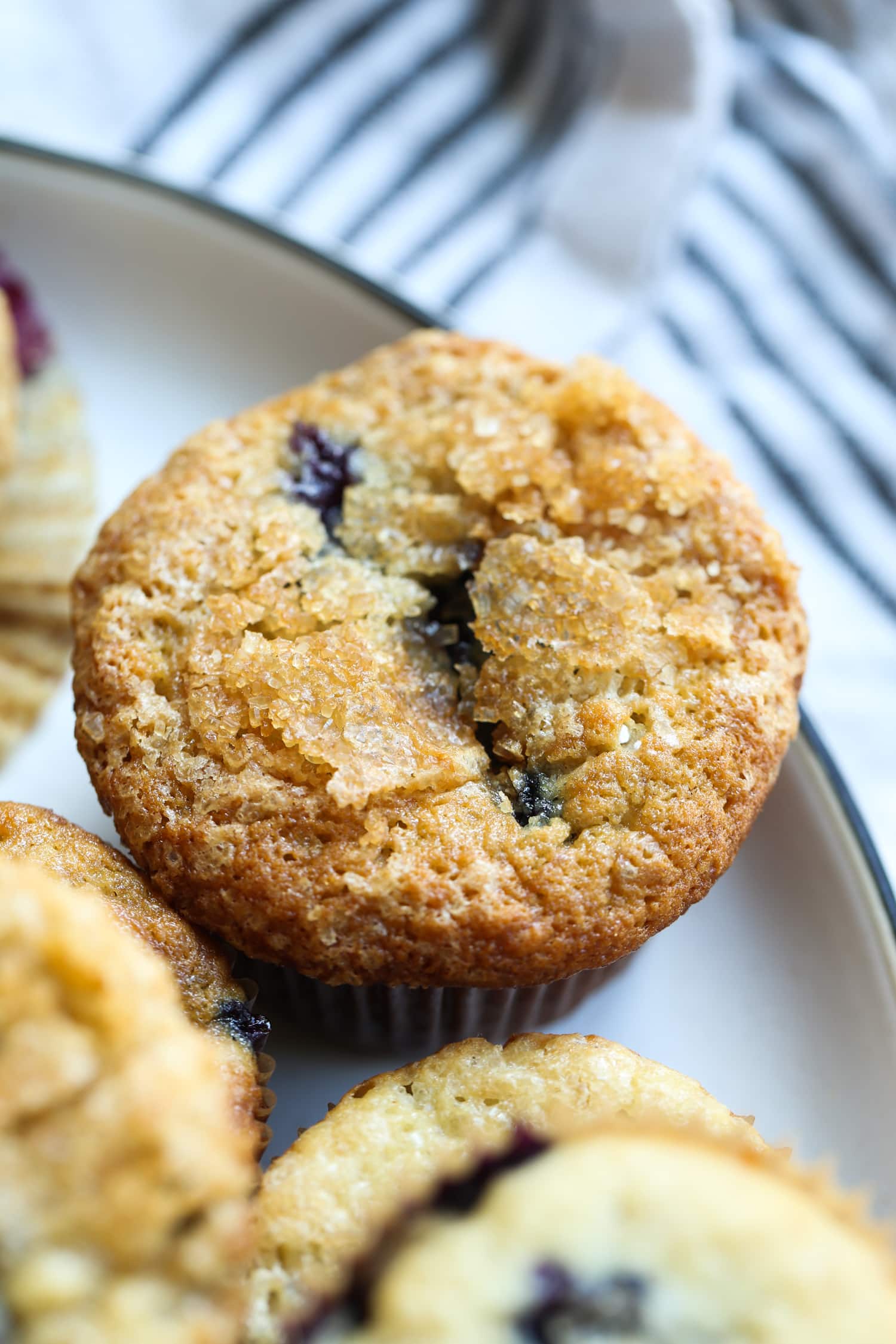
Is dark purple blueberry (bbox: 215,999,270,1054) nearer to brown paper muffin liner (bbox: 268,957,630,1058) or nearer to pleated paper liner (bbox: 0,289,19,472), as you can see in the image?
brown paper muffin liner (bbox: 268,957,630,1058)

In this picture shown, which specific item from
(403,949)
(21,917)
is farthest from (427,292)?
(21,917)

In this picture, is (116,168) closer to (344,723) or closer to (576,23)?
(576,23)

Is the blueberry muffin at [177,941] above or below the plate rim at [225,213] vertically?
below

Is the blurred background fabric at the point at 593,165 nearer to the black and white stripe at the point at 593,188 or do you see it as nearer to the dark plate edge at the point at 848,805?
the black and white stripe at the point at 593,188

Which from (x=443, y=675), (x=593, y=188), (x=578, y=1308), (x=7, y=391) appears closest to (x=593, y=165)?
(x=593, y=188)

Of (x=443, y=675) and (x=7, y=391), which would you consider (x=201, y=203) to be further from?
(x=443, y=675)

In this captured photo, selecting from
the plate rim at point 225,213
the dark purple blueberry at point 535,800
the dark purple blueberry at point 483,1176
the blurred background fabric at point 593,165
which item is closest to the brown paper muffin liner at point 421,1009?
the dark purple blueberry at point 535,800
